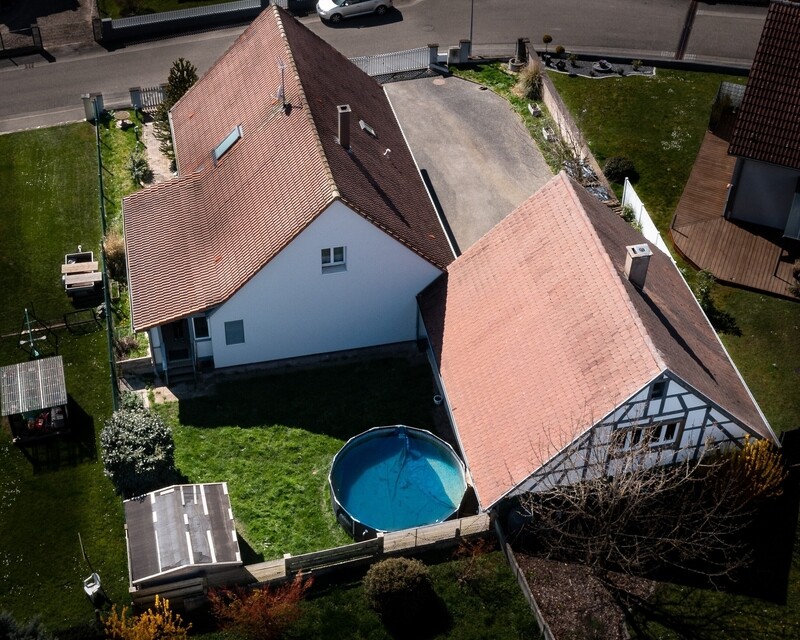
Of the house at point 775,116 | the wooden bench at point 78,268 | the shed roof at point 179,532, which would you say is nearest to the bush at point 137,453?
the shed roof at point 179,532

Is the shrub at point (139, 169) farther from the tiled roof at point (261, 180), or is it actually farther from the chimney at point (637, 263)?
the chimney at point (637, 263)

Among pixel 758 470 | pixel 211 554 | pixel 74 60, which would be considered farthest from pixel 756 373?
pixel 74 60

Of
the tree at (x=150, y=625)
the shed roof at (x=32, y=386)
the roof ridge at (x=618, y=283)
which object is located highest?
the roof ridge at (x=618, y=283)

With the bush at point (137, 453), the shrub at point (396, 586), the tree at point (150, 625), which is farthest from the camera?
the bush at point (137, 453)

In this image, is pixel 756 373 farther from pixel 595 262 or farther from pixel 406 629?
pixel 406 629

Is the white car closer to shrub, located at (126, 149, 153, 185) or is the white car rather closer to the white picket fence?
shrub, located at (126, 149, 153, 185)

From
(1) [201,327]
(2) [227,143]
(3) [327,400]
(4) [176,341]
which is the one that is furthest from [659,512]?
(2) [227,143]
